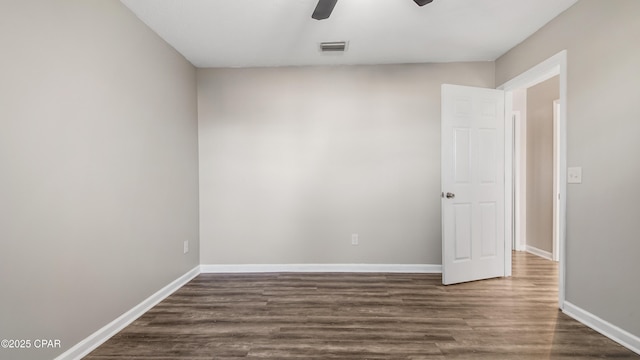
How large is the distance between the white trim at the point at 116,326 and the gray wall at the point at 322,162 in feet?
2.45

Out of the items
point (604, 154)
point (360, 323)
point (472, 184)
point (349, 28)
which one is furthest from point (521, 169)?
point (360, 323)

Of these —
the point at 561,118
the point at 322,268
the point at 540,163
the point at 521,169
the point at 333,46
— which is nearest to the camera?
the point at 561,118

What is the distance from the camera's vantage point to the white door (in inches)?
115

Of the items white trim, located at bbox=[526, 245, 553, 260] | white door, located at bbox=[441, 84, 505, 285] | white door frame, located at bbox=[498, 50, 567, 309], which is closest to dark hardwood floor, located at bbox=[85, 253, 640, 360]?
white door, located at bbox=[441, 84, 505, 285]

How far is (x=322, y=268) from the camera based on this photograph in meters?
3.42

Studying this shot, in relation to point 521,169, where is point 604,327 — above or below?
below

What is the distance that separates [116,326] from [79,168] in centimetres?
118

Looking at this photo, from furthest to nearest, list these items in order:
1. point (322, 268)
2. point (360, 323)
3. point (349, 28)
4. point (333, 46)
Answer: point (322, 268)
point (333, 46)
point (349, 28)
point (360, 323)

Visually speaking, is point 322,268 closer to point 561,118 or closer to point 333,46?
point 333,46

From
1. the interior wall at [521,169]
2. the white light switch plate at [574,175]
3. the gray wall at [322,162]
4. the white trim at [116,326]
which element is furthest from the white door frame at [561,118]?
the white trim at [116,326]

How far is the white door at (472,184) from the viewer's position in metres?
2.93

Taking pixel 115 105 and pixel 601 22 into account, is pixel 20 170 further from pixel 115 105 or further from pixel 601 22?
pixel 601 22

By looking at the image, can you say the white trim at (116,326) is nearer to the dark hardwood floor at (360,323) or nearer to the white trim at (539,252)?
the dark hardwood floor at (360,323)

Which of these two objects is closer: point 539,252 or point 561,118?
point 561,118
